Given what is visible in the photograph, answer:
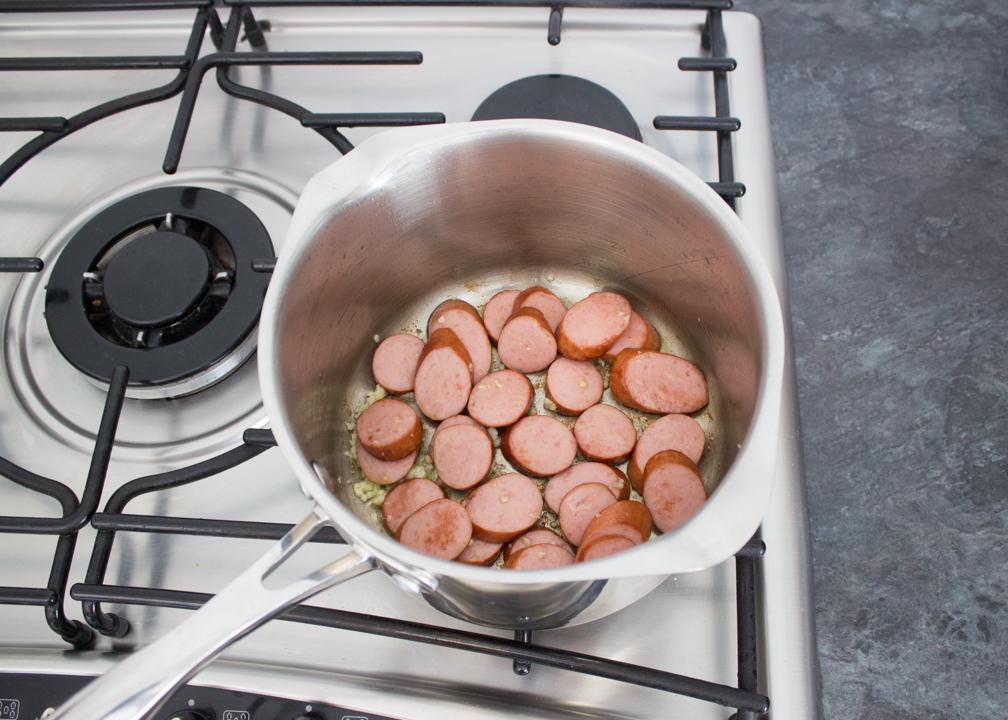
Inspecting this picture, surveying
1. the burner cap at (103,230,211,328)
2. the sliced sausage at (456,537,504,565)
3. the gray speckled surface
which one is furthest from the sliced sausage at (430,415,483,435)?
the gray speckled surface

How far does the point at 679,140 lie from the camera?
0.77 meters

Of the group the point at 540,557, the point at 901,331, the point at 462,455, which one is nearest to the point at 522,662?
the point at 540,557

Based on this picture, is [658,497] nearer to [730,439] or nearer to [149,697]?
[730,439]

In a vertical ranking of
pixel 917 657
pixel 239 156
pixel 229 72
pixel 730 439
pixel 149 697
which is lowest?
pixel 149 697

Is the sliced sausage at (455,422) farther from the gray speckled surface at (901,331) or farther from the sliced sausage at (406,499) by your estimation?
the gray speckled surface at (901,331)

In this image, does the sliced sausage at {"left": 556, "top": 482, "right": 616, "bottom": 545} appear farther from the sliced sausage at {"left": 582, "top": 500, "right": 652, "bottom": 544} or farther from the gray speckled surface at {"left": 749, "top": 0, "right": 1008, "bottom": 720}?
the gray speckled surface at {"left": 749, "top": 0, "right": 1008, "bottom": 720}

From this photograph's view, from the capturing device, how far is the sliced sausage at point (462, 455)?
2.19ft

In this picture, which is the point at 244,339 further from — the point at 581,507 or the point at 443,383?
the point at 581,507

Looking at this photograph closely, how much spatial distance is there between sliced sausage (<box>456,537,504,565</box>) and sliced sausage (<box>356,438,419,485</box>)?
0.10m

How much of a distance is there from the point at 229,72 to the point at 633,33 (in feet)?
1.43

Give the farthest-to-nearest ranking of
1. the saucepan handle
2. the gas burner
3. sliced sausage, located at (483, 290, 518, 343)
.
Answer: sliced sausage, located at (483, 290, 518, 343) → the gas burner → the saucepan handle

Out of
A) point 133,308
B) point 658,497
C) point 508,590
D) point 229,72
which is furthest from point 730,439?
point 229,72

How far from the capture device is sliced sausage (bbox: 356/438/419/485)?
2.23ft

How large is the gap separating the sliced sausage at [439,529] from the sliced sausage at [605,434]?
0.43 feet
